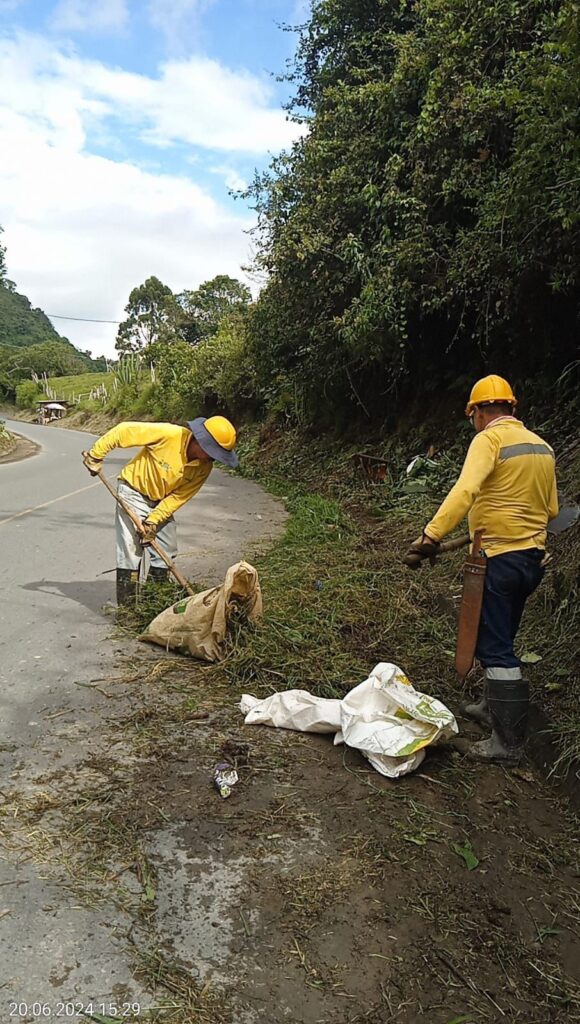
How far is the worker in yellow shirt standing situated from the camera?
3619 mm

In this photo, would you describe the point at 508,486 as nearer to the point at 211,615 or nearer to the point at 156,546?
the point at 211,615

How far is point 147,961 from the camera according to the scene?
2172 millimetres

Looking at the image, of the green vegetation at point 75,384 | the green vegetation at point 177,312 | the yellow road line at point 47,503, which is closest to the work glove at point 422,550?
the yellow road line at point 47,503

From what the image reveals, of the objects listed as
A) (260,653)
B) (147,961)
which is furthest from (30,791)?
(260,653)

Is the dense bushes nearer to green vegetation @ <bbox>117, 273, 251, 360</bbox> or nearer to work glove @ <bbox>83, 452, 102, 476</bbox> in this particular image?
work glove @ <bbox>83, 452, 102, 476</bbox>

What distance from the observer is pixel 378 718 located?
3.48m

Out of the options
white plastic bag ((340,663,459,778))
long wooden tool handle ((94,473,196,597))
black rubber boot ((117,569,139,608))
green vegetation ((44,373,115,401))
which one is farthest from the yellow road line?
green vegetation ((44,373,115,401))

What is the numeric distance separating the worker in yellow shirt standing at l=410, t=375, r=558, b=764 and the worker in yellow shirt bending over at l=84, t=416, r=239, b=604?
2.00 metres

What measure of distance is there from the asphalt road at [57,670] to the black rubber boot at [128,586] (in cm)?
21

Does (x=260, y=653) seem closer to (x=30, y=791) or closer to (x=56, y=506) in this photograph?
(x=30, y=791)

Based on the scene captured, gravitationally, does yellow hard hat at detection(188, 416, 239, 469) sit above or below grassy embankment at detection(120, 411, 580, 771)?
above

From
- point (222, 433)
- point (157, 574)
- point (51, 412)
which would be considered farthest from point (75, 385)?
point (222, 433)

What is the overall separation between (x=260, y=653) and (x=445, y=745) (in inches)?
54.0

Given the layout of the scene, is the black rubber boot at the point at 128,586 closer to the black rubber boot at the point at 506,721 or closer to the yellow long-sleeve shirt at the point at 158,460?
the yellow long-sleeve shirt at the point at 158,460
